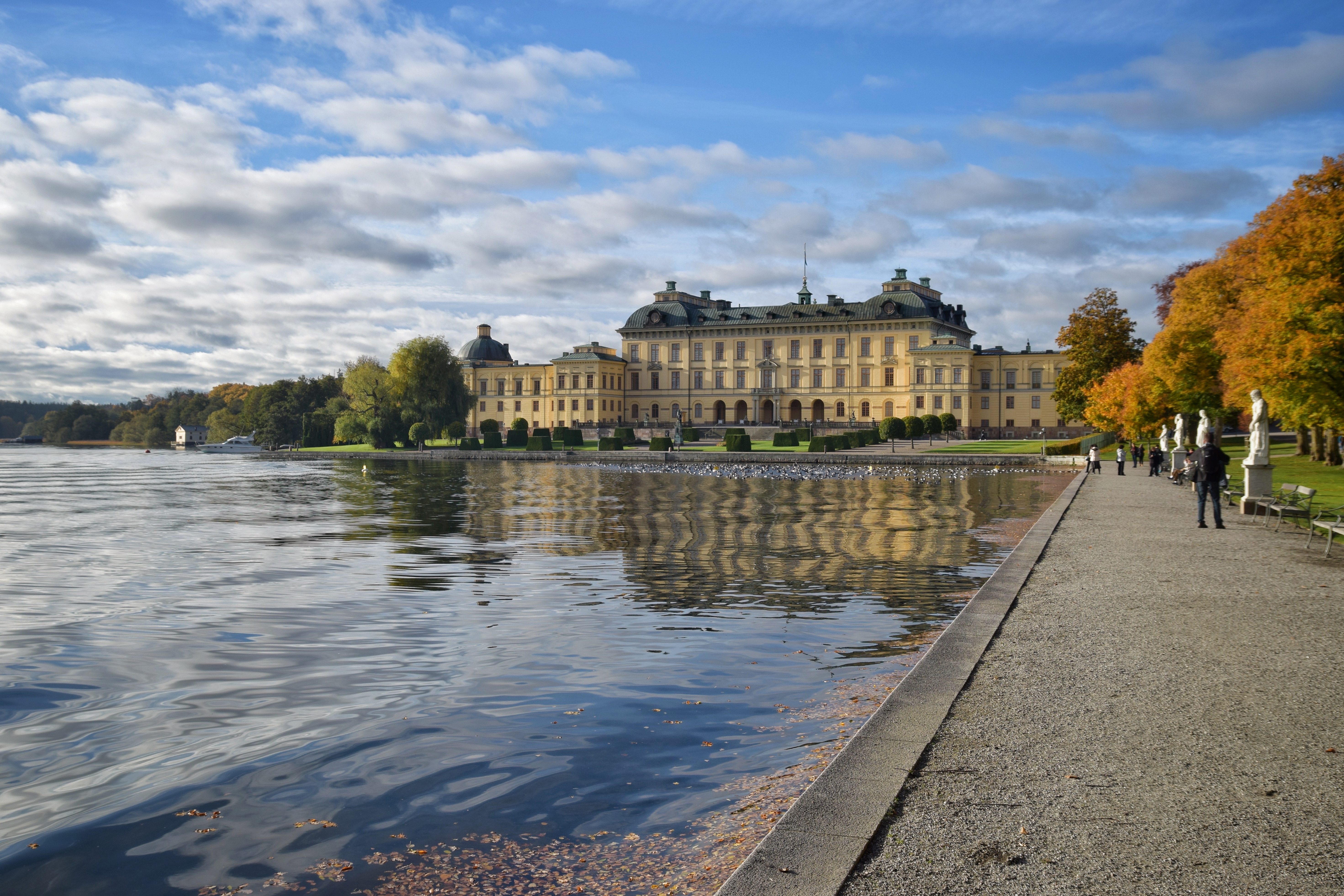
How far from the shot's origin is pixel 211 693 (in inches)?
286

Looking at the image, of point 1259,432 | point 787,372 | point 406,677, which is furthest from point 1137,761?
point 787,372

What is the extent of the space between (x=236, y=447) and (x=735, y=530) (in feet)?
306

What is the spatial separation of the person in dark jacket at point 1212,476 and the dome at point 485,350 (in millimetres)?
101190

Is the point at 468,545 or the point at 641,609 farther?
the point at 468,545

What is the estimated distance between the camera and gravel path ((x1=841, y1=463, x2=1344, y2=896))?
372 cm

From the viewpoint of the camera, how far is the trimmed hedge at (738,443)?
61594 millimetres

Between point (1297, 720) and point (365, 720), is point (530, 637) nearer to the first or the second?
point (365, 720)

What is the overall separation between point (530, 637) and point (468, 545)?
7.83m

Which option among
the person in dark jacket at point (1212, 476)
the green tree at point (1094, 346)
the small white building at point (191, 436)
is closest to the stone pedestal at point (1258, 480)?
the person in dark jacket at point (1212, 476)

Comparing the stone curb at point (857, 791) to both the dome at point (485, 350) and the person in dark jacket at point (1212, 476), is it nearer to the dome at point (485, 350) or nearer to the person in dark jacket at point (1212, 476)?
the person in dark jacket at point (1212, 476)

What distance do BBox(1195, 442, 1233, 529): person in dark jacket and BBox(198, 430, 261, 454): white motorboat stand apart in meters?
92.6

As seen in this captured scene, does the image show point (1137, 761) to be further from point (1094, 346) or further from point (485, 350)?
point (485, 350)

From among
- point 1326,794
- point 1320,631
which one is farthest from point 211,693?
point 1320,631

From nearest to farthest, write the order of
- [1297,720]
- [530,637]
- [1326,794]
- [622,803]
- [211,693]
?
[1326,794] → [622,803] → [1297,720] → [211,693] → [530,637]
